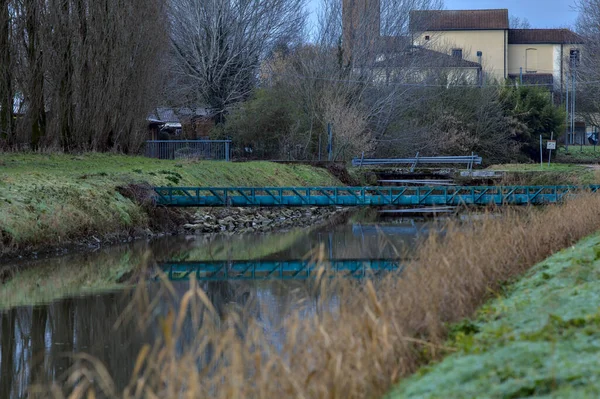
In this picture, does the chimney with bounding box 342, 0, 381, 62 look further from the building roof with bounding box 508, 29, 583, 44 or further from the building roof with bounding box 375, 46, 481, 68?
the building roof with bounding box 508, 29, 583, 44

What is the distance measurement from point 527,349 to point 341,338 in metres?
1.58

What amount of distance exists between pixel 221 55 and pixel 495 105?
18022mm

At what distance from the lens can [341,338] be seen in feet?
26.6

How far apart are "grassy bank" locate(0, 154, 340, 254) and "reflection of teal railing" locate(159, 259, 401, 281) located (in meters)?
3.49

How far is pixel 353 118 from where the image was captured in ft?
169

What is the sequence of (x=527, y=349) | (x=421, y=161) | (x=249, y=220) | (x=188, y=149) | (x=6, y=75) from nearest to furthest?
Result: (x=527, y=349) < (x=249, y=220) < (x=6, y=75) < (x=188, y=149) < (x=421, y=161)

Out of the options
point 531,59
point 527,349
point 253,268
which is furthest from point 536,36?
point 527,349

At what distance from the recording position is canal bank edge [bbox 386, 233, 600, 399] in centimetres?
662

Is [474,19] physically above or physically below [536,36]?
above

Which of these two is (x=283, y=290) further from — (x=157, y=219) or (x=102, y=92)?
(x=102, y=92)

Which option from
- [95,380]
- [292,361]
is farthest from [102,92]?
[292,361]

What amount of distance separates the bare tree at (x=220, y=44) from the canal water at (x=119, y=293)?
96.7 ft

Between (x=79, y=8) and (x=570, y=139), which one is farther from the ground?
(x=79, y=8)

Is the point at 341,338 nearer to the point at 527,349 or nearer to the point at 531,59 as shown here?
the point at 527,349
